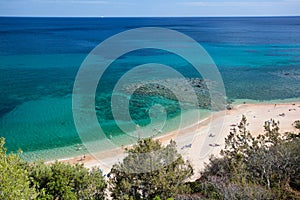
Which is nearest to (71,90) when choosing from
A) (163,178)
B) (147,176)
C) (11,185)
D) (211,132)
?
(211,132)

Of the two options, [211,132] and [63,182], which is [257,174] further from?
[211,132]

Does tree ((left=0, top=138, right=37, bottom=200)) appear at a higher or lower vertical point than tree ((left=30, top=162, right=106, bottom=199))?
higher

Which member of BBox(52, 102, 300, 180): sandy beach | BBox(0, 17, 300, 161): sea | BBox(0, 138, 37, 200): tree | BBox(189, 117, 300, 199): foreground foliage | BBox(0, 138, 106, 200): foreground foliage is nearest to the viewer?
BBox(0, 138, 37, 200): tree

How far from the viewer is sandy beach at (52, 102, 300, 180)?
72.1 feet

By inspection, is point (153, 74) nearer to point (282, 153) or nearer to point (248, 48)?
point (282, 153)

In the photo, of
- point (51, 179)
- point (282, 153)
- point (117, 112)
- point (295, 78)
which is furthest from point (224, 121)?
point (295, 78)

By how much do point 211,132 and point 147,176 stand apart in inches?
623

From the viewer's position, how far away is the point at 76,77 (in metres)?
45.3

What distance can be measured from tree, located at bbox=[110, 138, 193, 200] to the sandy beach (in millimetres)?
6453

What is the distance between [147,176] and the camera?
11.8m

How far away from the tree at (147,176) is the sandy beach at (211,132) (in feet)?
21.2

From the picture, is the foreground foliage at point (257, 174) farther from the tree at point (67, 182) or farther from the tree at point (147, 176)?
the tree at point (67, 182)

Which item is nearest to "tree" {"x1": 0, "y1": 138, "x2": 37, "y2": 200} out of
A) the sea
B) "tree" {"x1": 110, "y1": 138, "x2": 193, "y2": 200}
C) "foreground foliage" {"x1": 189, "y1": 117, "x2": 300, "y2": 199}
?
"tree" {"x1": 110, "y1": 138, "x2": 193, "y2": 200}

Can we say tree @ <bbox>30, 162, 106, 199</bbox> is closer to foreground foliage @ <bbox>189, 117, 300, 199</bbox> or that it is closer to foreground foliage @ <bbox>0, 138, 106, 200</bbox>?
foreground foliage @ <bbox>0, 138, 106, 200</bbox>
